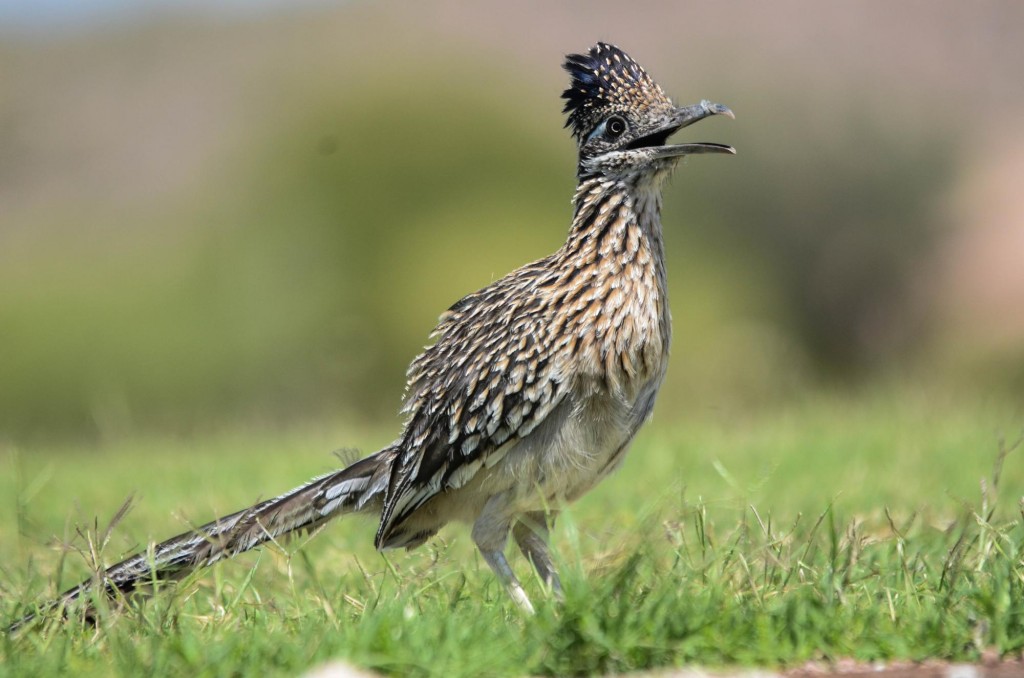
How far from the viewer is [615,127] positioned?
21.8 feet

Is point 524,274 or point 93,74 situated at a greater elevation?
point 93,74

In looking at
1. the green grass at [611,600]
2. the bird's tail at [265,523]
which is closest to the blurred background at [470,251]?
the green grass at [611,600]

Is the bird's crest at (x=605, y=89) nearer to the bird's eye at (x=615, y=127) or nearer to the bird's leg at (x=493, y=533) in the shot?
the bird's eye at (x=615, y=127)

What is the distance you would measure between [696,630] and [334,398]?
14.5 meters

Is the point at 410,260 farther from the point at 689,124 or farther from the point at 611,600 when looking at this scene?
the point at 611,600

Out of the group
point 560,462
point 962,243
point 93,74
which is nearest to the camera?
point 560,462

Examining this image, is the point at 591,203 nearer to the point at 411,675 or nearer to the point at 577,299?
the point at 577,299

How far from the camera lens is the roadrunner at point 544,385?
616 cm

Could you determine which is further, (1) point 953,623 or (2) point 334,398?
(2) point 334,398

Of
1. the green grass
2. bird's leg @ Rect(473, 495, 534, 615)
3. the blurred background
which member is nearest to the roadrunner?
bird's leg @ Rect(473, 495, 534, 615)

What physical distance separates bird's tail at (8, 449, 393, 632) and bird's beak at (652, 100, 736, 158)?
199cm

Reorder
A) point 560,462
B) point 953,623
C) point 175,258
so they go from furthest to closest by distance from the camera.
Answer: point 175,258 < point 560,462 < point 953,623

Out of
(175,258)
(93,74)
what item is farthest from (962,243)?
(93,74)

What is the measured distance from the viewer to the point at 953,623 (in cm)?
480
